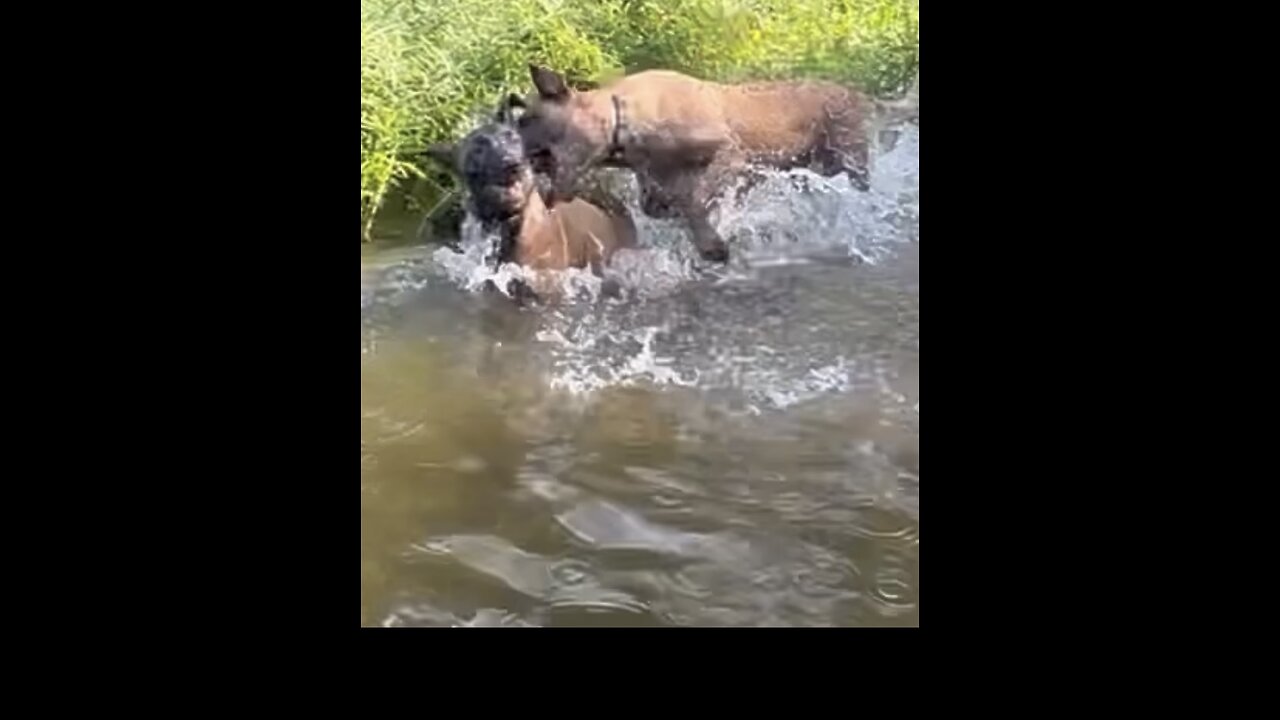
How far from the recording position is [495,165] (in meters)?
1.93

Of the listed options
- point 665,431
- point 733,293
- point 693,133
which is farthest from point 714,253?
point 665,431

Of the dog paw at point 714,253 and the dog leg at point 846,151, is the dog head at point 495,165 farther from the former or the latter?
the dog leg at point 846,151

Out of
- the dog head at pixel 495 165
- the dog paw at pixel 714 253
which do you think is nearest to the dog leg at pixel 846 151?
the dog paw at pixel 714 253

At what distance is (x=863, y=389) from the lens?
5.75 feet

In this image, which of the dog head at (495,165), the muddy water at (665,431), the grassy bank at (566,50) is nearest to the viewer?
the muddy water at (665,431)

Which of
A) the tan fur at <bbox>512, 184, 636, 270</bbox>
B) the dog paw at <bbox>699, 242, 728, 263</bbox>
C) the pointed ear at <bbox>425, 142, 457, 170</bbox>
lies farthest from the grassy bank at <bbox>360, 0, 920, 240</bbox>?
the dog paw at <bbox>699, 242, 728, 263</bbox>

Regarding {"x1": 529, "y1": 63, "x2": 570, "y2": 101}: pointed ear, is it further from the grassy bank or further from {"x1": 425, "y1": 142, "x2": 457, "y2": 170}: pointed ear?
{"x1": 425, "y1": 142, "x2": 457, "y2": 170}: pointed ear

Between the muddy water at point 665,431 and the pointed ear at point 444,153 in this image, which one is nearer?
the muddy water at point 665,431

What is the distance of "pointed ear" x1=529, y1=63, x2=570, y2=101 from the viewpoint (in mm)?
1864

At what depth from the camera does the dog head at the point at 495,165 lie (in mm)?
1904

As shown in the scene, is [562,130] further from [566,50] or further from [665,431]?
[665,431]

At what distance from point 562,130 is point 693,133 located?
0.73ft
